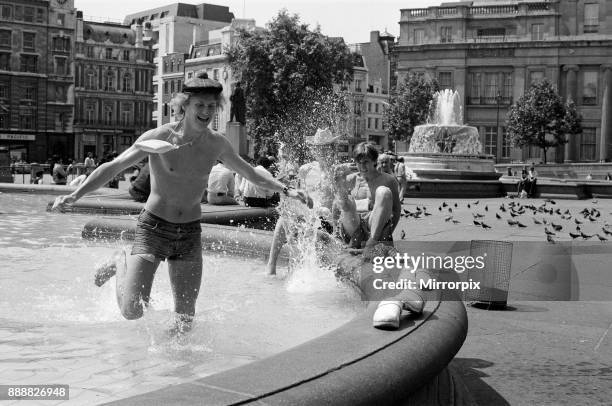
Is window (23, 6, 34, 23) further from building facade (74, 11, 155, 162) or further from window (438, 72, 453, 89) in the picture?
window (438, 72, 453, 89)

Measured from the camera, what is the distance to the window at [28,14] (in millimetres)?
82188

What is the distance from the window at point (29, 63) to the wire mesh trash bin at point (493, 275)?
8166 centimetres

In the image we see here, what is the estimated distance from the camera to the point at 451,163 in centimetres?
3541

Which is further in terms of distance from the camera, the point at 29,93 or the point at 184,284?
the point at 29,93

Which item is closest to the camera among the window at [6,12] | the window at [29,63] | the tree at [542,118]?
the tree at [542,118]

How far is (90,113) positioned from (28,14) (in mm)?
16458

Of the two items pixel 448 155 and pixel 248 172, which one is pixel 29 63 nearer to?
pixel 448 155

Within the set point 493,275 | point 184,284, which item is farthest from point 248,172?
point 493,275

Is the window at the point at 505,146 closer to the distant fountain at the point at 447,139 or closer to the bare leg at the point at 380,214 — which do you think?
the distant fountain at the point at 447,139

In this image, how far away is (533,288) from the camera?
8.52 m

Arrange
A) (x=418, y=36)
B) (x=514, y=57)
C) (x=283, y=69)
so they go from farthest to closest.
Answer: (x=418, y=36) → (x=514, y=57) → (x=283, y=69)

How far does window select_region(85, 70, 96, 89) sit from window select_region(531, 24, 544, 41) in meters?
52.3

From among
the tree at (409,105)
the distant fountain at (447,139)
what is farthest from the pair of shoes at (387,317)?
the tree at (409,105)

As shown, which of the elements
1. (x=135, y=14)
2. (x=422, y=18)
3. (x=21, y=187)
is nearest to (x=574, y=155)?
(x=422, y=18)
